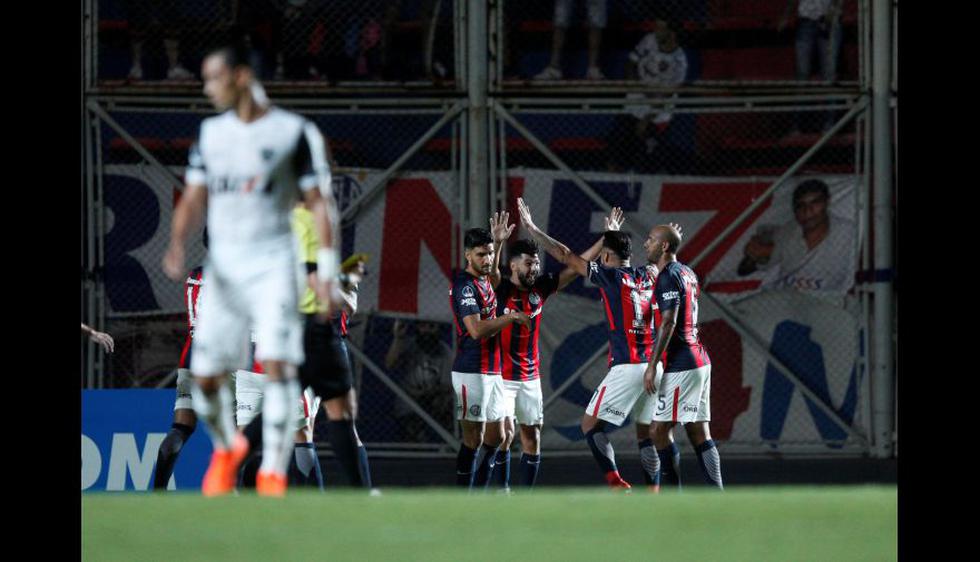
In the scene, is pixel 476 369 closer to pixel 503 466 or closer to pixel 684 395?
pixel 503 466

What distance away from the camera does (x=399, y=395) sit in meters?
14.5

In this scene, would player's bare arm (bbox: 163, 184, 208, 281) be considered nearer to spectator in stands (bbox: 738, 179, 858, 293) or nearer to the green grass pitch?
the green grass pitch

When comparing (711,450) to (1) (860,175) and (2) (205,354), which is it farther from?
(2) (205,354)

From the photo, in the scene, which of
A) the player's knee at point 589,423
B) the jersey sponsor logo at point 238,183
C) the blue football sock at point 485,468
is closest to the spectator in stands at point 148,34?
the blue football sock at point 485,468

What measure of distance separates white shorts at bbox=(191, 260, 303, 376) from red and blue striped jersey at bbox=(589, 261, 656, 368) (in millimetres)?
6715

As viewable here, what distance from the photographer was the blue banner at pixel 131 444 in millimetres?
11953

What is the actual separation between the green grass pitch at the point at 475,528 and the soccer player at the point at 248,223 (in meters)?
0.73

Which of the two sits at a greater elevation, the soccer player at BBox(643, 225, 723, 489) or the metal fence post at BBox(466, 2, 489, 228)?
the metal fence post at BBox(466, 2, 489, 228)

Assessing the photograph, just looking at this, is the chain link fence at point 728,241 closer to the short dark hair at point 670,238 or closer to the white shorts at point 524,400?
the white shorts at point 524,400

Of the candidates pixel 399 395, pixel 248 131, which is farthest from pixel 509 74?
pixel 248 131

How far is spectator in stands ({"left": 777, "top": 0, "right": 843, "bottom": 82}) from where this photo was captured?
580 inches

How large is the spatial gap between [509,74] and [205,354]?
10.5 meters

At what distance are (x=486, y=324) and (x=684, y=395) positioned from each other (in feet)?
5.23

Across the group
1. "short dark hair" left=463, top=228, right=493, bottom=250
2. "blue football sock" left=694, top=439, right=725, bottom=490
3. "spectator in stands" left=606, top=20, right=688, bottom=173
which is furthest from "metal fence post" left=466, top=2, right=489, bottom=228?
"blue football sock" left=694, top=439, right=725, bottom=490
